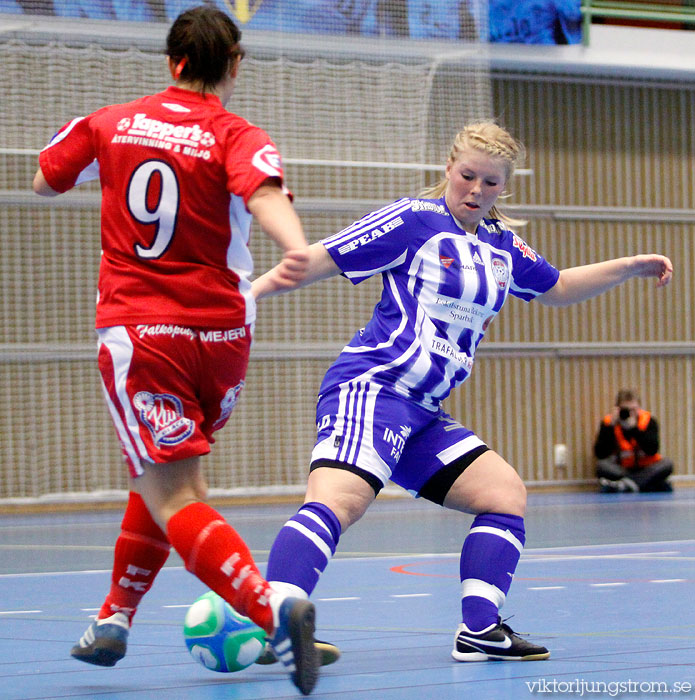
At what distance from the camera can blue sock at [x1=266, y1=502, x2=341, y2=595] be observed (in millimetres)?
3537

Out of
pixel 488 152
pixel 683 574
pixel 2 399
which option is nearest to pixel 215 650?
pixel 488 152

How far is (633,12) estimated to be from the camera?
1628 centimetres

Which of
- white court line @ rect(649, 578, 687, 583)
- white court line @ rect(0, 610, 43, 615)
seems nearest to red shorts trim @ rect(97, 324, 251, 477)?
white court line @ rect(0, 610, 43, 615)

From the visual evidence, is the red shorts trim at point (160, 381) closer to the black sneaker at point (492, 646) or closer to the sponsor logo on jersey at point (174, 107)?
the sponsor logo on jersey at point (174, 107)

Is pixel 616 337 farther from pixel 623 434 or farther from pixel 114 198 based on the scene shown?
pixel 114 198

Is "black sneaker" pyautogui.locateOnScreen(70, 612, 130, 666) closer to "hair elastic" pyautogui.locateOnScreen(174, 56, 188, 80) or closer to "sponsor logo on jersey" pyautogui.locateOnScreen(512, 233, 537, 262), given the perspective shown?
"hair elastic" pyautogui.locateOnScreen(174, 56, 188, 80)

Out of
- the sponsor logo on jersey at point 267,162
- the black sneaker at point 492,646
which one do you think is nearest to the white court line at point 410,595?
the black sneaker at point 492,646

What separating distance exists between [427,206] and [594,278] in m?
0.79

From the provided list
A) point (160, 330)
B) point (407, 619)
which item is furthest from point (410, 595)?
point (160, 330)

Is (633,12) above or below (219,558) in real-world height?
above

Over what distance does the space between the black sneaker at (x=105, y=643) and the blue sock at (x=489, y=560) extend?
1040mm

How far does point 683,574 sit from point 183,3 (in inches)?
369

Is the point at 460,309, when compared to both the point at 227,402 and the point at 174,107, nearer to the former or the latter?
the point at 227,402

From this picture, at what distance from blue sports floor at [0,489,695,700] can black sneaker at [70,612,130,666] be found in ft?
0.22
